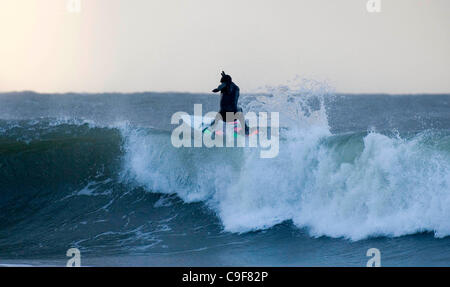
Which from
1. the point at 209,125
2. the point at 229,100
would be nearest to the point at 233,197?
the point at 209,125

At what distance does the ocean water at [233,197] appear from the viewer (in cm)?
1019

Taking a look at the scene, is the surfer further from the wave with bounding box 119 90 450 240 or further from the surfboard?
the wave with bounding box 119 90 450 240

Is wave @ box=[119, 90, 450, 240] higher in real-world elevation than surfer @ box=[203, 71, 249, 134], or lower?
lower

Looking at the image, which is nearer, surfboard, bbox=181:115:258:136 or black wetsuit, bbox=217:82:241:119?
black wetsuit, bbox=217:82:241:119

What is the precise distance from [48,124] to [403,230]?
992 cm

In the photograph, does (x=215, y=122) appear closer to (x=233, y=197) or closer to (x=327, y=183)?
(x=233, y=197)

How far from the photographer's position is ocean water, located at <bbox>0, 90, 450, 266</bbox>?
1019 cm

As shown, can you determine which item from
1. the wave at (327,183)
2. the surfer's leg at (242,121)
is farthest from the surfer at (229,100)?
the wave at (327,183)

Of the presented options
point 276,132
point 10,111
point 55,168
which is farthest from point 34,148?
point 10,111

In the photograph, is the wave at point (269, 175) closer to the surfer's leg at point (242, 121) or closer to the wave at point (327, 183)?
the wave at point (327, 183)

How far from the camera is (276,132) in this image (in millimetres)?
12680

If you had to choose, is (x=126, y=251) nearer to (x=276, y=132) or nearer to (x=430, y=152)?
(x=276, y=132)

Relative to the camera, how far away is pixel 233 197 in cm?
1237

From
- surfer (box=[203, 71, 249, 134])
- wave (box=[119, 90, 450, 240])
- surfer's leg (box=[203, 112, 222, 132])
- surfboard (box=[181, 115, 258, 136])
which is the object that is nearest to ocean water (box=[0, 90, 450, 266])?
wave (box=[119, 90, 450, 240])
